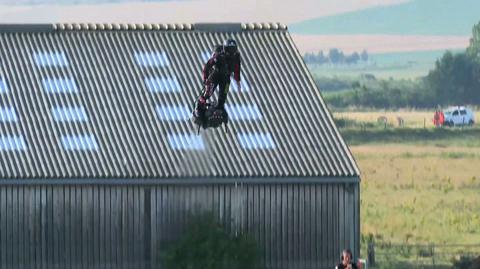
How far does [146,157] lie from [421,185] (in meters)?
44.5

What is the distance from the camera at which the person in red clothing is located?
48.6m

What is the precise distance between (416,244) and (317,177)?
18.4 meters

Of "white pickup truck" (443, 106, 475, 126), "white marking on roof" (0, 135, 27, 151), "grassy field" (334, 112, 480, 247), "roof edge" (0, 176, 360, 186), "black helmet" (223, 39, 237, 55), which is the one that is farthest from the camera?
"white pickup truck" (443, 106, 475, 126)

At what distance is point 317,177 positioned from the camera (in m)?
58.2

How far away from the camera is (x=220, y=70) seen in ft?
161

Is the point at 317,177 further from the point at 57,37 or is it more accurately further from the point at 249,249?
the point at 57,37

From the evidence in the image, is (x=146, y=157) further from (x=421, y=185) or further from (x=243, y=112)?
(x=421, y=185)

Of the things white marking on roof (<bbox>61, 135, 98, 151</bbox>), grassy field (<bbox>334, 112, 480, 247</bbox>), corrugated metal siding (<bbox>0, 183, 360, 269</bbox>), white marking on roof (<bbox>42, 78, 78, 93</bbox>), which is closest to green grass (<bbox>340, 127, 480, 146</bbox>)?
grassy field (<bbox>334, 112, 480, 247</bbox>)

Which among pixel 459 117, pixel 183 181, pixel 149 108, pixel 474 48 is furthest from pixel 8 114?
pixel 474 48

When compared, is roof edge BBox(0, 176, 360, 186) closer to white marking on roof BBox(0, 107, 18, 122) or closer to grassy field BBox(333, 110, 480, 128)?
white marking on roof BBox(0, 107, 18, 122)

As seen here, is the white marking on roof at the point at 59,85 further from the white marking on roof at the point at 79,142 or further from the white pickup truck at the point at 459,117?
the white pickup truck at the point at 459,117

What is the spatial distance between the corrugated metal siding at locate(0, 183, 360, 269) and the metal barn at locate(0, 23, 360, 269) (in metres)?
0.02

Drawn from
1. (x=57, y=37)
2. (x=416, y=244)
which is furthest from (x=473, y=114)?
(x=57, y=37)

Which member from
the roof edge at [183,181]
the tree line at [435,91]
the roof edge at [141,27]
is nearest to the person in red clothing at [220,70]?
the roof edge at [183,181]
